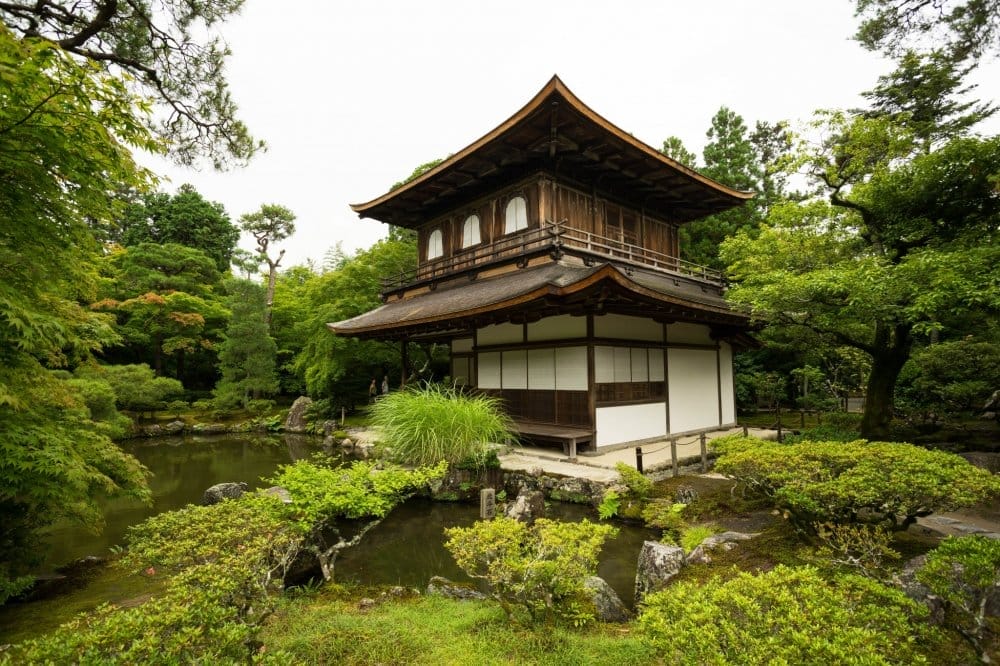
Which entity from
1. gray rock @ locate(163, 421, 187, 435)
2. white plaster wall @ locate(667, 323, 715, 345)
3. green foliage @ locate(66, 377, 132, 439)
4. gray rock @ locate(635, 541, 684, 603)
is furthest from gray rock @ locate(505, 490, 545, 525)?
gray rock @ locate(163, 421, 187, 435)

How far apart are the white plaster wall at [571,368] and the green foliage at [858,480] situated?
4500 millimetres

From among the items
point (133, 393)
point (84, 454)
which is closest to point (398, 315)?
point (84, 454)

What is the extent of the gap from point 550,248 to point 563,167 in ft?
8.84

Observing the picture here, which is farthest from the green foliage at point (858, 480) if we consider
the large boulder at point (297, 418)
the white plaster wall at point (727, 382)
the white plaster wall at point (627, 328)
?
the large boulder at point (297, 418)

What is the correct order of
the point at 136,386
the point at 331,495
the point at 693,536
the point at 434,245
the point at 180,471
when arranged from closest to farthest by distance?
the point at 331,495 → the point at 693,536 → the point at 180,471 → the point at 434,245 → the point at 136,386

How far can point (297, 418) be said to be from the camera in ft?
61.2

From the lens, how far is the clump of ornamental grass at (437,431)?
27.3ft

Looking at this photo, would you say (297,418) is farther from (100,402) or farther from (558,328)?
(558,328)

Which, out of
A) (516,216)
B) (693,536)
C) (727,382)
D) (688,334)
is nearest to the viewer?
(693,536)

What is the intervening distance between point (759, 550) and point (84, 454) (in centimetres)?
649

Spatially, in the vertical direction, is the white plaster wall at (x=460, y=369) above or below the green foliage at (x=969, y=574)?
above

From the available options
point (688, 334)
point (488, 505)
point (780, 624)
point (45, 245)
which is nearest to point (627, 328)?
point (688, 334)

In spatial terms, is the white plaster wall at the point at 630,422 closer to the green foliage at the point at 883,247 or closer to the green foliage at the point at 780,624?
the green foliage at the point at 883,247

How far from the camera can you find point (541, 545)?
11.4ft
